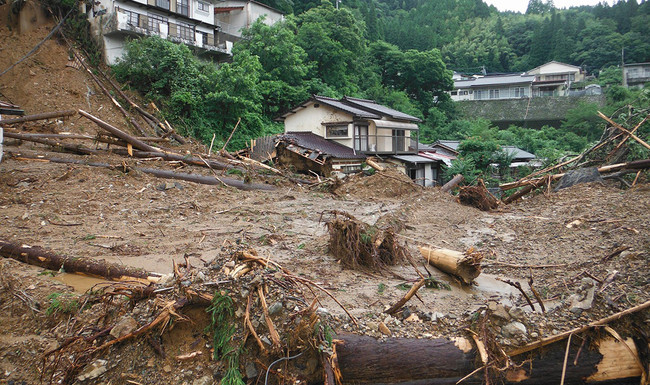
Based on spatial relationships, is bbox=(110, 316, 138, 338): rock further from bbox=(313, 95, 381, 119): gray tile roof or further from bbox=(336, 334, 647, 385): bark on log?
bbox=(313, 95, 381, 119): gray tile roof

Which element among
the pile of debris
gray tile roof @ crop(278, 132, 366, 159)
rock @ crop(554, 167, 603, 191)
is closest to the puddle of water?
the pile of debris

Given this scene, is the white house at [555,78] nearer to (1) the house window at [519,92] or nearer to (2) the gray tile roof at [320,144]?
(1) the house window at [519,92]

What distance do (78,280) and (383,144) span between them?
68.9ft

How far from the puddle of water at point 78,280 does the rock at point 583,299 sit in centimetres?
505

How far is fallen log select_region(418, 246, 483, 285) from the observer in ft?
19.7

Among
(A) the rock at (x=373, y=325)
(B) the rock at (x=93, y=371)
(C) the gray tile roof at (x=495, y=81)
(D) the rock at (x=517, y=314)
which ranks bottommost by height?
(B) the rock at (x=93, y=371)

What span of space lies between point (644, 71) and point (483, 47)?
18297 millimetres

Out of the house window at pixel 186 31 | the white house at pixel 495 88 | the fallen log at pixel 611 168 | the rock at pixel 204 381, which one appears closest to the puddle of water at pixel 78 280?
the rock at pixel 204 381

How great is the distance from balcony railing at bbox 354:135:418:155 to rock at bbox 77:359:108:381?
20.6m

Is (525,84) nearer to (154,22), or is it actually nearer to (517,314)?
(154,22)

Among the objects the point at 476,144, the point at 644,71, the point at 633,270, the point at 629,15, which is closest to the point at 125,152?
the point at 633,270

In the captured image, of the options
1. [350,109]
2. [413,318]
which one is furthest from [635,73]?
[413,318]

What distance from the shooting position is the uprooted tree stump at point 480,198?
1357 cm

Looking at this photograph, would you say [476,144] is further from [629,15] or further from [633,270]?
[629,15]
